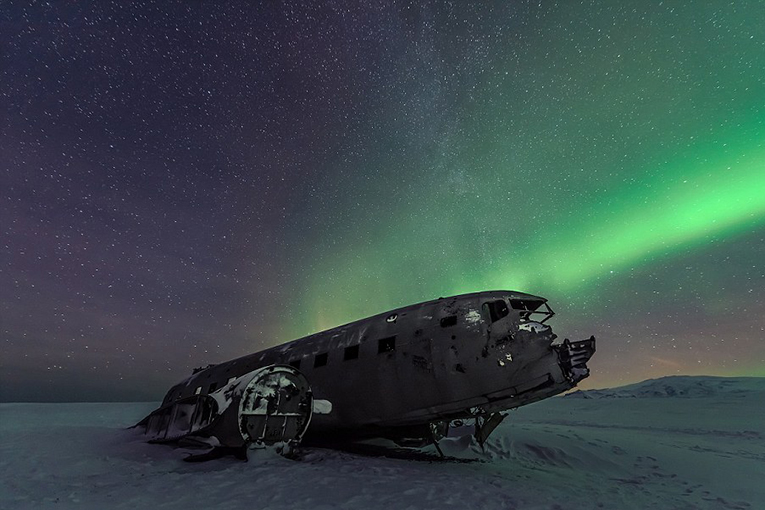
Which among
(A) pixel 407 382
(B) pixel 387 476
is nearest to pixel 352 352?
(A) pixel 407 382

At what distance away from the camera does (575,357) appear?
1281cm

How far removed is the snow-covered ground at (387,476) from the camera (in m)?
9.44

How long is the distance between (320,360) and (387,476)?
6.69 meters

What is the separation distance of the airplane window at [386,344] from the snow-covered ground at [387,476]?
4.06 meters

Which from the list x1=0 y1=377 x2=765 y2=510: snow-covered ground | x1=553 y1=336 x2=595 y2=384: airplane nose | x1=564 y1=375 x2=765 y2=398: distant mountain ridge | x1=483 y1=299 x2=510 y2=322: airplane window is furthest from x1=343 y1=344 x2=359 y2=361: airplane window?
x1=564 y1=375 x2=765 y2=398: distant mountain ridge

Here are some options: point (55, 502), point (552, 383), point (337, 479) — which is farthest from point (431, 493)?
point (55, 502)

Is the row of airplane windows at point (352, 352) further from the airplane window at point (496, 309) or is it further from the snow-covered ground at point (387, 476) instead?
the airplane window at point (496, 309)

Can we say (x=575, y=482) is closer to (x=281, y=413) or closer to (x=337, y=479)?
(x=337, y=479)

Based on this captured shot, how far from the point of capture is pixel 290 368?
15.1 m

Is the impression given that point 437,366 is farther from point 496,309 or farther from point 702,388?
point 702,388

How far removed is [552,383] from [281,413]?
32.7ft

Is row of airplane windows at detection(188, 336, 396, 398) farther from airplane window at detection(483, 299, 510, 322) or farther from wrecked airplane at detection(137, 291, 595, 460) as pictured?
airplane window at detection(483, 299, 510, 322)

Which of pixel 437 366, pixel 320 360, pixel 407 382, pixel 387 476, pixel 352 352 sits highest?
pixel 352 352

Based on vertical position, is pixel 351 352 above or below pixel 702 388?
below
